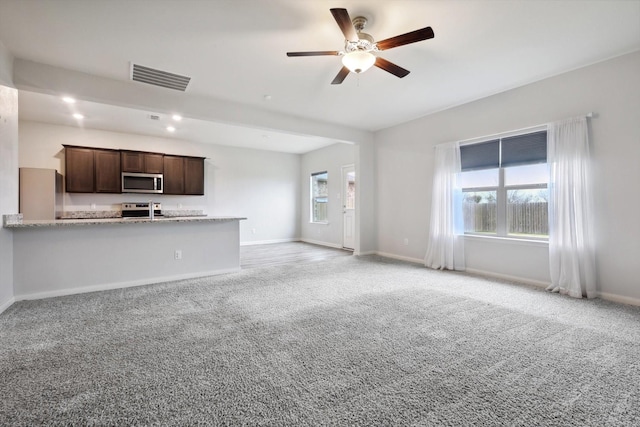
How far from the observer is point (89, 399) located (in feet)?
5.30

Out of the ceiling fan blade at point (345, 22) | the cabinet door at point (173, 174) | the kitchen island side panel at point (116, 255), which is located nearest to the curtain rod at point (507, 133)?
the ceiling fan blade at point (345, 22)

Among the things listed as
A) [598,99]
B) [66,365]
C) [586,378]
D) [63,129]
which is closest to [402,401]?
[586,378]

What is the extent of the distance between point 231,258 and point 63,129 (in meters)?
4.67

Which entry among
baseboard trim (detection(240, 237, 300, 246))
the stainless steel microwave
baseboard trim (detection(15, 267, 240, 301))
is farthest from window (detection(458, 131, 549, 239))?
the stainless steel microwave

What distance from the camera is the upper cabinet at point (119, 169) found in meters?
5.92

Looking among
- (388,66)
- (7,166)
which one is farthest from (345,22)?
(7,166)

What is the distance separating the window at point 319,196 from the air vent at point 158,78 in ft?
15.5

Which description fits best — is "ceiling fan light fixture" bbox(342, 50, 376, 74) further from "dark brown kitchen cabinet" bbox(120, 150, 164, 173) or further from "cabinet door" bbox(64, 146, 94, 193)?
"cabinet door" bbox(64, 146, 94, 193)

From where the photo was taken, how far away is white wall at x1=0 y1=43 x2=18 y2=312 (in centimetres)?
296

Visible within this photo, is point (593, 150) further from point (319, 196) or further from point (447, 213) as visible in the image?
point (319, 196)

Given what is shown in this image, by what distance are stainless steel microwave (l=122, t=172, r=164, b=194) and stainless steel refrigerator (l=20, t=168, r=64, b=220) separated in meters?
1.18

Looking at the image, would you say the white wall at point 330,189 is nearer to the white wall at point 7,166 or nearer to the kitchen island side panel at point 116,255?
the kitchen island side panel at point 116,255

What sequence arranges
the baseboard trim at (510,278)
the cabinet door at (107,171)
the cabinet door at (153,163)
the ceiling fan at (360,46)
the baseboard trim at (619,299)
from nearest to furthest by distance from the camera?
the ceiling fan at (360,46) → the baseboard trim at (619,299) → the baseboard trim at (510,278) → the cabinet door at (107,171) → the cabinet door at (153,163)

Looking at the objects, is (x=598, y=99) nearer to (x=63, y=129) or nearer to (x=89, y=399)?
(x=89, y=399)
